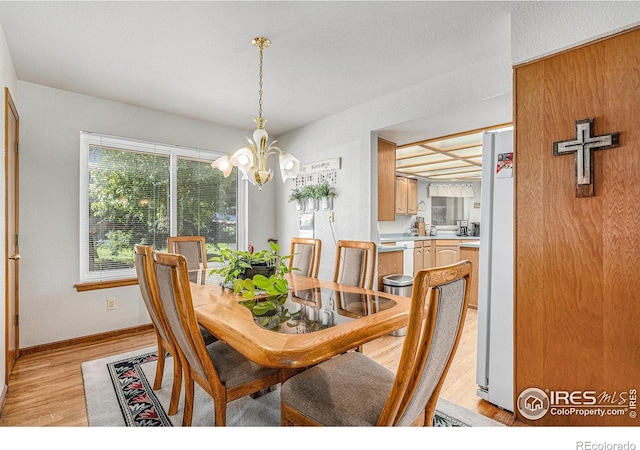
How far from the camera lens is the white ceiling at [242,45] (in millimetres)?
1950

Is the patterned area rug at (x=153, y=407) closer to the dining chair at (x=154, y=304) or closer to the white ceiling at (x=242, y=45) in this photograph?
the dining chair at (x=154, y=304)

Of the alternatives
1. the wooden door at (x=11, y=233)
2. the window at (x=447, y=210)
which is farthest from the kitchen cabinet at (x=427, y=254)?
the wooden door at (x=11, y=233)

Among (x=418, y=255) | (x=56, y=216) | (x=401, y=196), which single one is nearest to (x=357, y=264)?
(x=56, y=216)

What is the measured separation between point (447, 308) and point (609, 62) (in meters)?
1.60

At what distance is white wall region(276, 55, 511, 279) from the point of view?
2568 mm

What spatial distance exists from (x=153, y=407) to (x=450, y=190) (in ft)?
21.5

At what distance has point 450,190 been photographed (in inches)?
276

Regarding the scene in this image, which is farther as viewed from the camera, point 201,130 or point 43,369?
point 201,130

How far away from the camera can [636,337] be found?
1.56 meters

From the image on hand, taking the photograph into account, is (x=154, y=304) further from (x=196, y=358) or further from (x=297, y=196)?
(x=297, y=196)

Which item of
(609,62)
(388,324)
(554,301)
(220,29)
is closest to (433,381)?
(388,324)

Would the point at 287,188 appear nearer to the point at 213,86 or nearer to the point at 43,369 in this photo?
the point at 213,86

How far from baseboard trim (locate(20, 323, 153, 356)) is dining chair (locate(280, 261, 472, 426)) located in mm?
2800

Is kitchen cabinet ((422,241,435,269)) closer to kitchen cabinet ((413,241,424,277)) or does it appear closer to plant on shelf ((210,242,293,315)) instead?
kitchen cabinet ((413,241,424,277))
